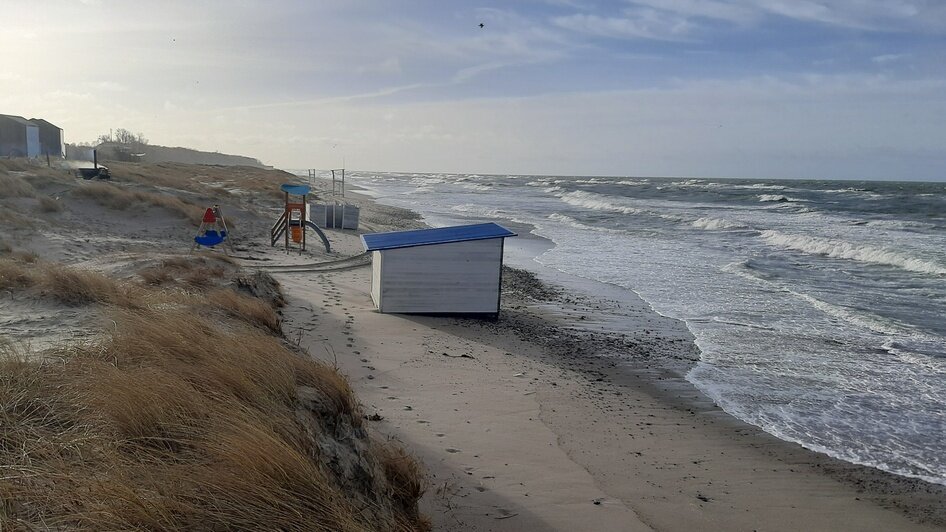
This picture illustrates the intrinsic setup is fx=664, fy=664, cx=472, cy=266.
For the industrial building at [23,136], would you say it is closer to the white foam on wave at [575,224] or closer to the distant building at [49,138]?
the distant building at [49,138]

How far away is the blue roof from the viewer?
1141 cm

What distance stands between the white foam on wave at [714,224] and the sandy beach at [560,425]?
77.0 feet

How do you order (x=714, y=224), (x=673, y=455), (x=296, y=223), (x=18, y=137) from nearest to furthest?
(x=673, y=455)
(x=296, y=223)
(x=714, y=224)
(x=18, y=137)

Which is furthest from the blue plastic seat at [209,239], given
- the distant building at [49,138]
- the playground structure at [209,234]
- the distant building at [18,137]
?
the distant building at [49,138]

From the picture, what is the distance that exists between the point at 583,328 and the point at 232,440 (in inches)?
344

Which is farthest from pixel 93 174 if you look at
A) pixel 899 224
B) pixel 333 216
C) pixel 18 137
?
pixel 899 224

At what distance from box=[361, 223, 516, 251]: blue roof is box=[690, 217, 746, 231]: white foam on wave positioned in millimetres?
24263

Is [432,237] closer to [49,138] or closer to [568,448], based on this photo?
[568,448]

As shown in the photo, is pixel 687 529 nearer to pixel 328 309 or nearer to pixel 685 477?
pixel 685 477

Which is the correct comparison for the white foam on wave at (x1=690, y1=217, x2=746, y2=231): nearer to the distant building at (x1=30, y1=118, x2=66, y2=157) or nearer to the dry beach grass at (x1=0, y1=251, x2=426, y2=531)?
the dry beach grass at (x1=0, y1=251, x2=426, y2=531)

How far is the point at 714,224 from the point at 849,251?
11.4 m

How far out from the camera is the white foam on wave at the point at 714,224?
112 ft

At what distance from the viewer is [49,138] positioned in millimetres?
51531

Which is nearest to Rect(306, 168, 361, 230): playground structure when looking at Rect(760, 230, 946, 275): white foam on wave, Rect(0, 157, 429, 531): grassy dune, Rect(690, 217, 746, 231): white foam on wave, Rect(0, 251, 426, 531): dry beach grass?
Rect(760, 230, 946, 275): white foam on wave
